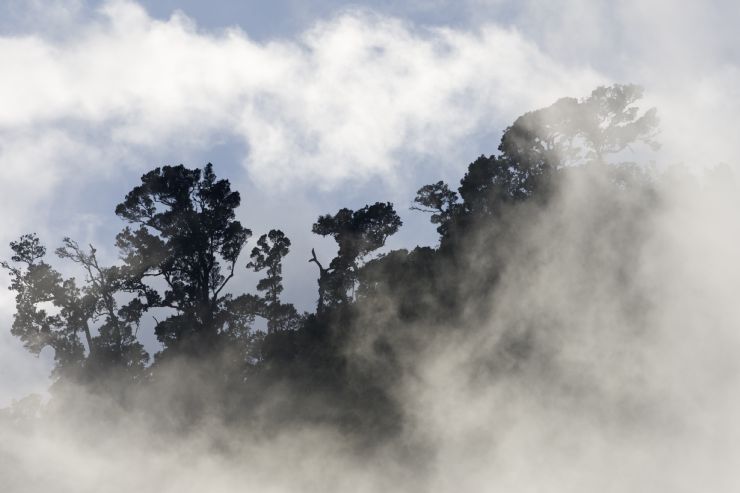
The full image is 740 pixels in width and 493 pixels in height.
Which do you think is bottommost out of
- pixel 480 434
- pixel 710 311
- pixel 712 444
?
pixel 712 444

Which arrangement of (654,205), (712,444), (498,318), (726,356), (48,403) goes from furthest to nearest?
(48,403) < (654,205) < (498,318) < (726,356) < (712,444)

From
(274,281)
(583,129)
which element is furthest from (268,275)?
(583,129)

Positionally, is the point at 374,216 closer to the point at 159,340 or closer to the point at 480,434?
the point at 159,340

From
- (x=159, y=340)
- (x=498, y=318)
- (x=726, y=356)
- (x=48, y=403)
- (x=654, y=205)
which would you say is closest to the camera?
(x=726, y=356)

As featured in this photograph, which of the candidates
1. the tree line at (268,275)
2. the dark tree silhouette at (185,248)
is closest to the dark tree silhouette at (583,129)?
the tree line at (268,275)

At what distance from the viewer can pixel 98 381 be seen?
1649 inches

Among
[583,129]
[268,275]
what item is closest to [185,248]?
[268,275]

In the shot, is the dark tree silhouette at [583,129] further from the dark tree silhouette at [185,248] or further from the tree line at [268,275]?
the dark tree silhouette at [185,248]

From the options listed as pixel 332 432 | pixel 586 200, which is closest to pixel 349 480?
pixel 332 432

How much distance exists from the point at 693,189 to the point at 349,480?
23.1 meters

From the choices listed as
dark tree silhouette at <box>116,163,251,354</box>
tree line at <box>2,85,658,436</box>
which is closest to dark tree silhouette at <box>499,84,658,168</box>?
tree line at <box>2,85,658,436</box>

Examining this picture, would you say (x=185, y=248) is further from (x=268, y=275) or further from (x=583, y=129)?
(x=583, y=129)

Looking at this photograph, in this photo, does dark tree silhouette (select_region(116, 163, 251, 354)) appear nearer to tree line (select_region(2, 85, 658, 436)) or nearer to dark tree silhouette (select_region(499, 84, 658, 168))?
tree line (select_region(2, 85, 658, 436))

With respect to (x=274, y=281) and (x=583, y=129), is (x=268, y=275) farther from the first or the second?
(x=583, y=129)
